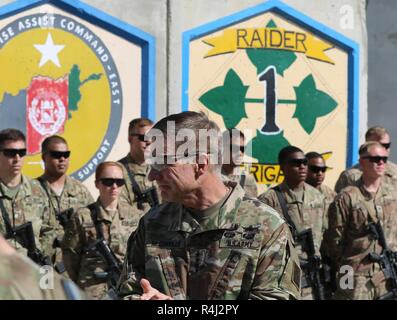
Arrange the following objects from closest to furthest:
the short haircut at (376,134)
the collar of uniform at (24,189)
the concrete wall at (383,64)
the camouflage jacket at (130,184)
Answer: the collar of uniform at (24,189) → the camouflage jacket at (130,184) → the short haircut at (376,134) → the concrete wall at (383,64)

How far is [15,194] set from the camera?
8766 mm

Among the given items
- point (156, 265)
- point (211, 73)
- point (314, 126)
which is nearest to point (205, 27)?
point (211, 73)

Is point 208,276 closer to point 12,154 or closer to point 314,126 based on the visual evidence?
point 12,154

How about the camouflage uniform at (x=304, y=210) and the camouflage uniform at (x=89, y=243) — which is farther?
the camouflage uniform at (x=304, y=210)

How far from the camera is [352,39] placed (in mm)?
12656

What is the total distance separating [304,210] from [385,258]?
31.7 inches

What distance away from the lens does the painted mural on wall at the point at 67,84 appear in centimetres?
1052

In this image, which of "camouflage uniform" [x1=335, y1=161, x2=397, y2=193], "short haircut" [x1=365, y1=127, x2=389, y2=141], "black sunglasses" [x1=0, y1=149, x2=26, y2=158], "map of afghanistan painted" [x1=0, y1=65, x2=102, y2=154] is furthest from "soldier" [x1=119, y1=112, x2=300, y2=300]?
"short haircut" [x1=365, y1=127, x2=389, y2=141]

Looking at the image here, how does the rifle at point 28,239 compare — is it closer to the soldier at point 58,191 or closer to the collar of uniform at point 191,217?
the soldier at point 58,191

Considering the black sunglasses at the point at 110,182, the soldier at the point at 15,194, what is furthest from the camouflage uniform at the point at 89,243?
the soldier at the point at 15,194

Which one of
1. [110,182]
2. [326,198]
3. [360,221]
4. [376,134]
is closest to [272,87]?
[376,134]

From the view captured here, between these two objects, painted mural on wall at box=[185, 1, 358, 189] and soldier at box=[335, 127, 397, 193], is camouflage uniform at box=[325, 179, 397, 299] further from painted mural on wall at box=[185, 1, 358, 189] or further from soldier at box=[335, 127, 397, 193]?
painted mural on wall at box=[185, 1, 358, 189]

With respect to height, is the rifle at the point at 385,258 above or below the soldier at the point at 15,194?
below

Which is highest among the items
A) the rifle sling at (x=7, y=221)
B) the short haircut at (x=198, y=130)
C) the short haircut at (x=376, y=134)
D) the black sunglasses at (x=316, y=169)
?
the short haircut at (x=376, y=134)
